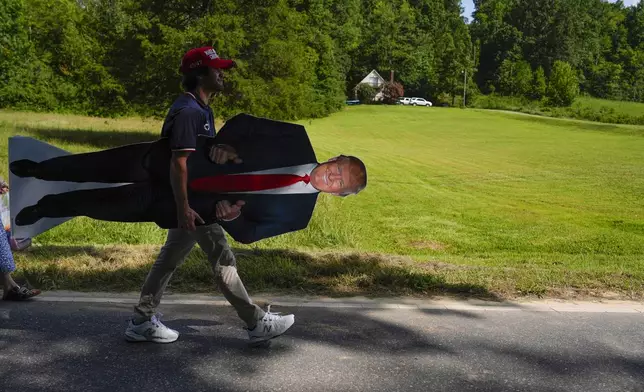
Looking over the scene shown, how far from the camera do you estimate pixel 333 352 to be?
356 cm

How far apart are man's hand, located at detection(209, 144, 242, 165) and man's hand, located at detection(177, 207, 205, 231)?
392mm

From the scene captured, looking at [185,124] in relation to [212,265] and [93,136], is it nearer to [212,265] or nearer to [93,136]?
[212,265]

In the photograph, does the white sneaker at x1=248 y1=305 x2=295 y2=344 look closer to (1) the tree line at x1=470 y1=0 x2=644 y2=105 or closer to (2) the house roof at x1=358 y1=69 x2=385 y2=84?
(1) the tree line at x1=470 y1=0 x2=644 y2=105

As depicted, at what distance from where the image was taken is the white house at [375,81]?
278 feet

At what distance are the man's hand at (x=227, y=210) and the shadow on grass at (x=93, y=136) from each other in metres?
18.0

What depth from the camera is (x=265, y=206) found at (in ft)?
12.8

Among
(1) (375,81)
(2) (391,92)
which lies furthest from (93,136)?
(1) (375,81)

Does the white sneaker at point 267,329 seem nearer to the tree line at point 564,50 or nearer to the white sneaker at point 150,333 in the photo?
the white sneaker at point 150,333

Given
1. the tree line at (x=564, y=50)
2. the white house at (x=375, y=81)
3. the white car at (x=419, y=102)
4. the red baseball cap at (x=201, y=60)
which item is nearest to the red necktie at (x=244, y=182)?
the red baseball cap at (x=201, y=60)

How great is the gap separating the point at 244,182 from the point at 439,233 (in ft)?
25.6

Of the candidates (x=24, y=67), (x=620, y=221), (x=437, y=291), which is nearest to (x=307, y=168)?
(x=437, y=291)

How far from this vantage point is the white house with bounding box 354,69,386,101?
84625 millimetres

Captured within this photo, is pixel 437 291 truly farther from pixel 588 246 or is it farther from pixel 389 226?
pixel 389 226

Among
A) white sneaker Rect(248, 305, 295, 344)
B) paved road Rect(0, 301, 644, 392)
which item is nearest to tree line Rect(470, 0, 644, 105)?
paved road Rect(0, 301, 644, 392)
